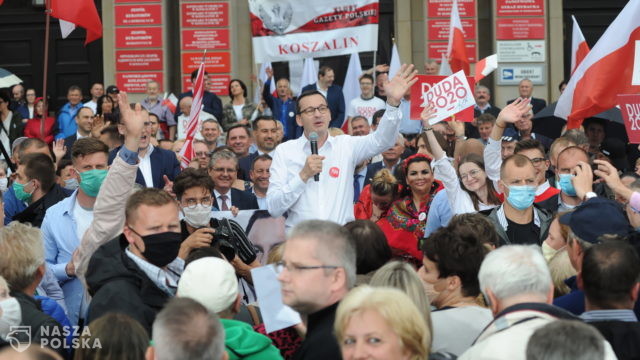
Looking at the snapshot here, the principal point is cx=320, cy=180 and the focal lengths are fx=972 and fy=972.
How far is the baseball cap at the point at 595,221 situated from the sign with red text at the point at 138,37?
15280 millimetres

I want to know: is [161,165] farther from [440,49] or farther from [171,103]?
[440,49]

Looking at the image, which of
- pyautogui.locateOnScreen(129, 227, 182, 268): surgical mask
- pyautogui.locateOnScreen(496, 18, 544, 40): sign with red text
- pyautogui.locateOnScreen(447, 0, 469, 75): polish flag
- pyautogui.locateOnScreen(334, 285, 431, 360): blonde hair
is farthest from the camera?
pyautogui.locateOnScreen(496, 18, 544, 40): sign with red text

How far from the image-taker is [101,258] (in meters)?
5.16

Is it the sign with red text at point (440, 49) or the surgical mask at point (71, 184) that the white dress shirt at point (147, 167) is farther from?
the sign with red text at point (440, 49)

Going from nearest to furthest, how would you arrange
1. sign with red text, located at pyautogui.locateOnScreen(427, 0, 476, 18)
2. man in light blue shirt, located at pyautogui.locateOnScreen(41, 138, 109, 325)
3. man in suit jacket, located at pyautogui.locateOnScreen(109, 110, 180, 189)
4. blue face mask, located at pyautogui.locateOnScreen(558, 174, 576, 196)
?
man in light blue shirt, located at pyautogui.locateOnScreen(41, 138, 109, 325)
blue face mask, located at pyautogui.locateOnScreen(558, 174, 576, 196)
man in suit jacket, located at pyautogui.locateOnScreen(109, 110, 180, 189)
sign with red text, located at pyautogui.locateOnScreen(427, 0, 476, 18)

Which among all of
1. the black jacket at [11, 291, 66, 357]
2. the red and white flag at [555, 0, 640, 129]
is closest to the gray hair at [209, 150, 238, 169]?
the red and white flag at [555, 0, 640, 129]

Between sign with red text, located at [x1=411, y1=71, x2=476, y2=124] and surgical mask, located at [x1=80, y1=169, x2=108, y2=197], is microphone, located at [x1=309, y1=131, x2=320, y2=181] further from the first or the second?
sign with red text, located at [x1=411, y1=71, x2=476, y2=124]

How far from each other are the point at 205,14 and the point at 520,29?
6.32m

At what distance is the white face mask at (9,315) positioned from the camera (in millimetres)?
4547

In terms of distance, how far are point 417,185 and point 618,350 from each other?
12.0ft

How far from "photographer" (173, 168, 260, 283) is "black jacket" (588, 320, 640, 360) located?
273cm

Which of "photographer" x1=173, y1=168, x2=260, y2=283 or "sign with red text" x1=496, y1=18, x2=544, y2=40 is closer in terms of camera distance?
"photographer" x1=173, y1=168, x2=260, y2=283

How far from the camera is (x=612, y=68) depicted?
893cm

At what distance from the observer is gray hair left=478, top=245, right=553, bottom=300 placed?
4324mm
